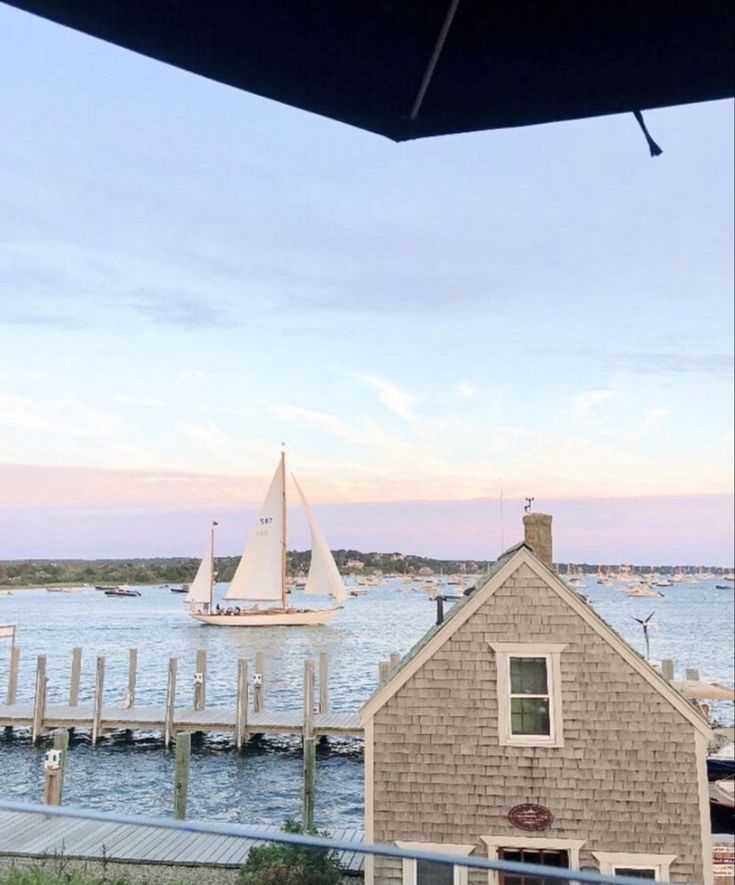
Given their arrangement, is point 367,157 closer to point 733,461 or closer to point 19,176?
point 19,176

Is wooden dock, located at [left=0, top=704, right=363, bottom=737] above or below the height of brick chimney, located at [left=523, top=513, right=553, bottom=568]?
below

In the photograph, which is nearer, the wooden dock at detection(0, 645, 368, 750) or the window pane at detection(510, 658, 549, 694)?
the window pane at detection(510, 658, 549, 694)

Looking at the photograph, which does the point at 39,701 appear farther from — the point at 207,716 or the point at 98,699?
the point at 207,716

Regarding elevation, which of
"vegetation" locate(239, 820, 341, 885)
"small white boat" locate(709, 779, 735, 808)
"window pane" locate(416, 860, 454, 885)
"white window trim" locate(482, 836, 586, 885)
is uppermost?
"window pane" locate(416, 860, 454, 885)

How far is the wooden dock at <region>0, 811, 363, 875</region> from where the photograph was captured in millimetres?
1692

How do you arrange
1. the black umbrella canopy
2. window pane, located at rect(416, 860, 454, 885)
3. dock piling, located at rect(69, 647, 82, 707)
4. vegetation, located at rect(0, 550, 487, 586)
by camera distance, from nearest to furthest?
the black umbrella canopy, window pane, located at rect(416, 860, 454, 885), vegetation, located at rect(0, 550, 487, 586), dock piling, located at rect(69, 647, 82, 707)

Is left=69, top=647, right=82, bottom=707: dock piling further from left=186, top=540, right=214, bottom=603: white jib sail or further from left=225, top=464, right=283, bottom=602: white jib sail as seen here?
left=186, top=540, right=214, bottom=603: white jib sail

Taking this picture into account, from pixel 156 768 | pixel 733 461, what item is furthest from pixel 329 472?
pixel 156 768

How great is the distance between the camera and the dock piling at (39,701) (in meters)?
6.20

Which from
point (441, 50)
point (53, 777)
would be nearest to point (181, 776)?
point (53, 777)

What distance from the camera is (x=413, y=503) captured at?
526cm

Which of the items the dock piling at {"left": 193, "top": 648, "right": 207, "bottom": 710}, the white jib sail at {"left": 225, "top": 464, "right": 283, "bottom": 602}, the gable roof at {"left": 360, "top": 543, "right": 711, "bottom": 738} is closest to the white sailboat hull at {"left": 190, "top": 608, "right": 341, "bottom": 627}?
the white jib sail at {"left": 225, "top": 464, "right": 283, "bottom": 602}

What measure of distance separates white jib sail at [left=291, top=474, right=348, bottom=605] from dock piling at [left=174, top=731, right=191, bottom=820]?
2382 millimetres

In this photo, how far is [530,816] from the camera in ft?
14.9
